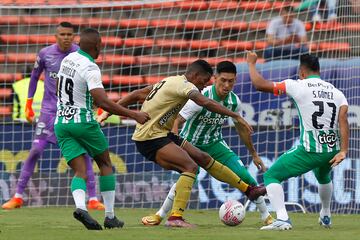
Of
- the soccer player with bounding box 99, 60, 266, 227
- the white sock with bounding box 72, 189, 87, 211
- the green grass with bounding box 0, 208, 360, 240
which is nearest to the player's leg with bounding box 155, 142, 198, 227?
the soccer player with bounding box 99, 60, 266, 227

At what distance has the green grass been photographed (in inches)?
381

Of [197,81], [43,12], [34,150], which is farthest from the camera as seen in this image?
[43,12]

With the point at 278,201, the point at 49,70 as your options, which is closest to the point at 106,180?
the point at 278,201

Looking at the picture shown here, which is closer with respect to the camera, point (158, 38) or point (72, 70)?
point (72, 70)

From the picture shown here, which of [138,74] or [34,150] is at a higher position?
[138,74]

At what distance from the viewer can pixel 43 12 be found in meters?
19.1

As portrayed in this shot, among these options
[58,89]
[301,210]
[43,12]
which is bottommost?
[301,210]

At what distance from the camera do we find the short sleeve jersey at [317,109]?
436 inches

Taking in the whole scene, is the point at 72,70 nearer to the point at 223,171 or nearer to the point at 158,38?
the point at 223,171

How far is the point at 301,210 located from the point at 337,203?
1.84ft

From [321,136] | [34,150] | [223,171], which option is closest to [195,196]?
[34,150]

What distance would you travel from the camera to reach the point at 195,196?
1611cm

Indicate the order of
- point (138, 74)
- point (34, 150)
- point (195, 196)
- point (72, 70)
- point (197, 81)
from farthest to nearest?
point (138, 74), point (195, 196), point (34, 150), point (197, 81), point (72, 70)

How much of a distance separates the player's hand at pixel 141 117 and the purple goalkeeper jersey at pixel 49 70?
14.3 ft
